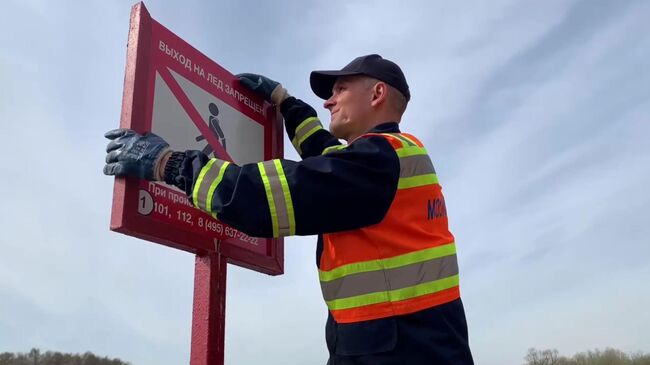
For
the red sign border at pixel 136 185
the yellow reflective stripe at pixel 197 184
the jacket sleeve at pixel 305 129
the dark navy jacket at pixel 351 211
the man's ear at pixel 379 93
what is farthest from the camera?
the jacket sleeve at pixel 305 129

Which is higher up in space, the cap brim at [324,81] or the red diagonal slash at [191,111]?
the cap brim at [324,81]

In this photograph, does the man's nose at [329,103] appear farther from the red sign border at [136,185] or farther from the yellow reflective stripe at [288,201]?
the yellow reflective stripe at [288,201]

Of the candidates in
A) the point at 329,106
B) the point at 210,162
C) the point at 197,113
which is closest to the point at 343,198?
the point at 210,162

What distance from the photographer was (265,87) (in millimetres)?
4180

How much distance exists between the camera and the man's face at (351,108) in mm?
3309

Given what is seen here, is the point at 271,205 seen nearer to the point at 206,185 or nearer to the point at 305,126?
the point at 206,185

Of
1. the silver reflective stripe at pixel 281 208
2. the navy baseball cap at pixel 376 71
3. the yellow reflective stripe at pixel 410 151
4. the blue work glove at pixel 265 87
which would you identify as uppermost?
the blue work glove at pixel 265 87

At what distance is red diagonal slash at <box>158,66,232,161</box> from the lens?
3385 mm

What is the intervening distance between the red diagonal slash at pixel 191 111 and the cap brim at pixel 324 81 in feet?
2.22

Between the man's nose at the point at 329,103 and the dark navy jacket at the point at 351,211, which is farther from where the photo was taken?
the man's nose at the point at 329,103

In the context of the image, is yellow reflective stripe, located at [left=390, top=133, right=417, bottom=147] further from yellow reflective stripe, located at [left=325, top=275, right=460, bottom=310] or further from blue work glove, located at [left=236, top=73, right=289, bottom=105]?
blue work glove, located at [left=236, top=73, right=289, bottom=105]

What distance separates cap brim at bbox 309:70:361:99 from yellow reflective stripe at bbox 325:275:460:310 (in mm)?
1291

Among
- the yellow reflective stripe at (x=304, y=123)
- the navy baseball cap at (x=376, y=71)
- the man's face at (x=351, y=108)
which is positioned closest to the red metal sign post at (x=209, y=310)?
the man's face at (x=351, y=108)

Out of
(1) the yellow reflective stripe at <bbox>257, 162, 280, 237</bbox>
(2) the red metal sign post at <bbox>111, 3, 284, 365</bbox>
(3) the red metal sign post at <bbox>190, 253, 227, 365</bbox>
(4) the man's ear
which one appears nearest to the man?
(1) the yellow reflective stripe at <bbox>257, 162, 280, 237</bbox>
